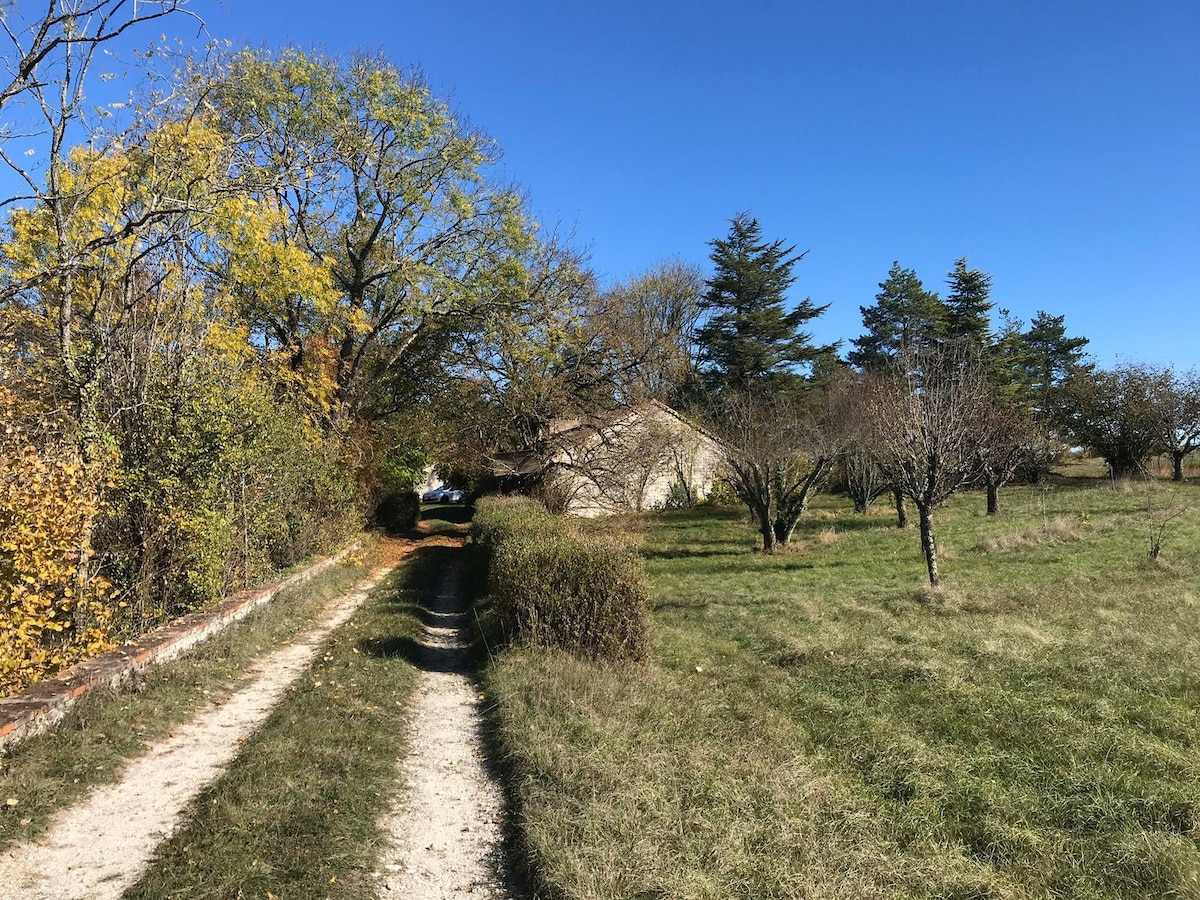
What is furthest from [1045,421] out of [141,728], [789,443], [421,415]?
[141,728]

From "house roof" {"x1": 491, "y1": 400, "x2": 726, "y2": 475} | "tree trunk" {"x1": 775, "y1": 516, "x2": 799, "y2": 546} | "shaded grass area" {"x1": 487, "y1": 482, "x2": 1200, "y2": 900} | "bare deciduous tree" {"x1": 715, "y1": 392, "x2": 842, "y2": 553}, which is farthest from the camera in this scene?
"house roof" {"x1": 491, "y1": 400, "x2": 726, "y2": 475}

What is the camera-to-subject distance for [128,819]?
4078 millimetres

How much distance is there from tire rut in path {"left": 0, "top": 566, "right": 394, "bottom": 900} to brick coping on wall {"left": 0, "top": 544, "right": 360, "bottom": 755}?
712mm

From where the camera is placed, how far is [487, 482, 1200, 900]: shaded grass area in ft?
11.6

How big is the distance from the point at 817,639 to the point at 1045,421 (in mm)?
29538

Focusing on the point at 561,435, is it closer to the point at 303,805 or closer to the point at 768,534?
the point at 768,534

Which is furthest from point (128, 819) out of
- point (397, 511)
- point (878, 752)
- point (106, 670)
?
point (397, 511)

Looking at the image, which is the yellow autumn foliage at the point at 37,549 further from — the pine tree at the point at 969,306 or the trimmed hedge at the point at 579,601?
the pine tree at the point at 969,306

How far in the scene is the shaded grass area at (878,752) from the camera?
3.54 meters

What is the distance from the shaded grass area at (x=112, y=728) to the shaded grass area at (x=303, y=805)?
29.0 inches

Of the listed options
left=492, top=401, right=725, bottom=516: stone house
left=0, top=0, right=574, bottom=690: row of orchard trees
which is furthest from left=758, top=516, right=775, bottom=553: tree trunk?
left=0, top=0, right=574, bottom=690: row of orchard trees

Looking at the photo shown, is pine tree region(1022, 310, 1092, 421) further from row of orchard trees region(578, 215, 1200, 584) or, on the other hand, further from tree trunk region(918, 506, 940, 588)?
tree trunk region(918, 506, 940, 588)

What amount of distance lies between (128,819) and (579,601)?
4.37m

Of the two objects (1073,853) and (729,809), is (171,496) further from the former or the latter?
(1073,853)
